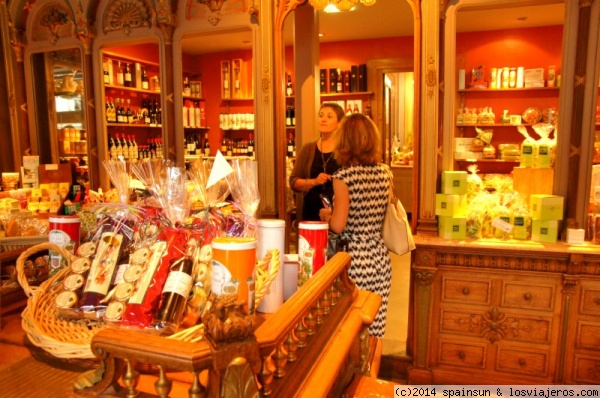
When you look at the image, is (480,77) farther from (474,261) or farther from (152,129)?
(152,129)

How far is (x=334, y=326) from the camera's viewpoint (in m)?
1.17

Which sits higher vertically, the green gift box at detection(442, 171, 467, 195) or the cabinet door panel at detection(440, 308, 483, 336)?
the green gift box at detection(442, 171, 467, 195)

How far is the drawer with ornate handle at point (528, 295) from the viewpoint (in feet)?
8.58

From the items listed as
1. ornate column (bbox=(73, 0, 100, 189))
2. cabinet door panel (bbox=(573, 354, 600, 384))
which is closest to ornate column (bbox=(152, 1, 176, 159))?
ornate column (bbox=(73, 0, 100, 189))

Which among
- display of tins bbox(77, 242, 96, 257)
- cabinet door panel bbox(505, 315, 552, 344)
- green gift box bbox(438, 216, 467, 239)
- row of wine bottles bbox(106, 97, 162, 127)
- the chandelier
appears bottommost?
cabinet door panel bbox(505, 315, 552, 344)

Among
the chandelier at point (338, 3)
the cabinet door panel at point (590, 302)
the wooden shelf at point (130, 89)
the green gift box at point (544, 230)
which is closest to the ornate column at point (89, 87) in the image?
the wooden shelf at point (130, 89)

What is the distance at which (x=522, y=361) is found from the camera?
106 inches

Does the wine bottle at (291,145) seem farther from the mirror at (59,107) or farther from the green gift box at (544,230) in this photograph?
the green gift box at (544,230)

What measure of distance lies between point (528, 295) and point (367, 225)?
1.10m

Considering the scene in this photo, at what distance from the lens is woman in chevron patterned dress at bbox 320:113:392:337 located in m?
2.29

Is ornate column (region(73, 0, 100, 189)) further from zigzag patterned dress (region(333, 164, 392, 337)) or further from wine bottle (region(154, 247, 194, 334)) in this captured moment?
wine bottle (region(154, 247, 194, 334))

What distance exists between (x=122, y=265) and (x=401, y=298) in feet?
12.2

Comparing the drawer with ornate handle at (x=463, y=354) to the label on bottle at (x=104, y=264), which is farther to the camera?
the drawer with ornate handle at (x=463, y=354)

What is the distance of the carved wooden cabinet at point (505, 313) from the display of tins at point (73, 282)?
2.04 metres
